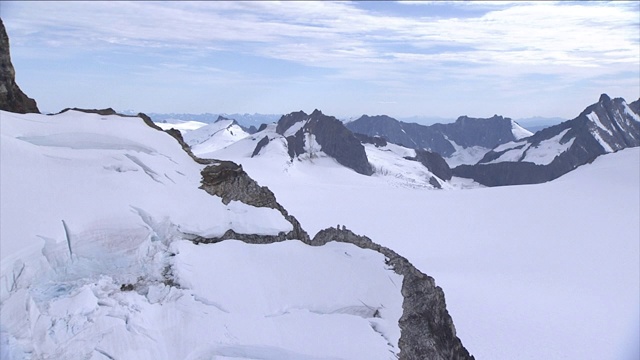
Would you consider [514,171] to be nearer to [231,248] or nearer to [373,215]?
[373,215]

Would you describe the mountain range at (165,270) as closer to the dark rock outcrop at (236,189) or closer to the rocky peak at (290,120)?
the dark rock outcrop at (236,189)

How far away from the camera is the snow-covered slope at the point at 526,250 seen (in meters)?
20.8

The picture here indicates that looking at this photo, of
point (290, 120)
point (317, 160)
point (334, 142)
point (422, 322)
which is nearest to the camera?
point (422, 322)

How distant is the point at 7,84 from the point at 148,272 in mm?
10330

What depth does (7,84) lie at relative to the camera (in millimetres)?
15438

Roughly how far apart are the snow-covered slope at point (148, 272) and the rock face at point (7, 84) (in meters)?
1.97

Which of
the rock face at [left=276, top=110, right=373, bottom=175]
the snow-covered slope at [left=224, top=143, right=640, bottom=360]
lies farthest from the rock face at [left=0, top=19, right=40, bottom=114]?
the rock face at [left=276, top=110, right=373, bottom=175]

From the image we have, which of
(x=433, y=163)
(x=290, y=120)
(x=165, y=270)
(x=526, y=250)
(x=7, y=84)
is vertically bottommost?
(x=433, y=163)

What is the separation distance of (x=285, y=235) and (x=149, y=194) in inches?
177

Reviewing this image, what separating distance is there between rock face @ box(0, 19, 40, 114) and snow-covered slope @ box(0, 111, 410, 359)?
1.97 m

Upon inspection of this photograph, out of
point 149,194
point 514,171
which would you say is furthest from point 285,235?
point 514,171

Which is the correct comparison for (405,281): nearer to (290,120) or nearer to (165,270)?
(165,270)

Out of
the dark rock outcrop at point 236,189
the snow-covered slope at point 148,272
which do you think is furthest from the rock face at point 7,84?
the dark rock outcrop at point 236,189

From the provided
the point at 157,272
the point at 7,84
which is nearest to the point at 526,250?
the point at 157,272
